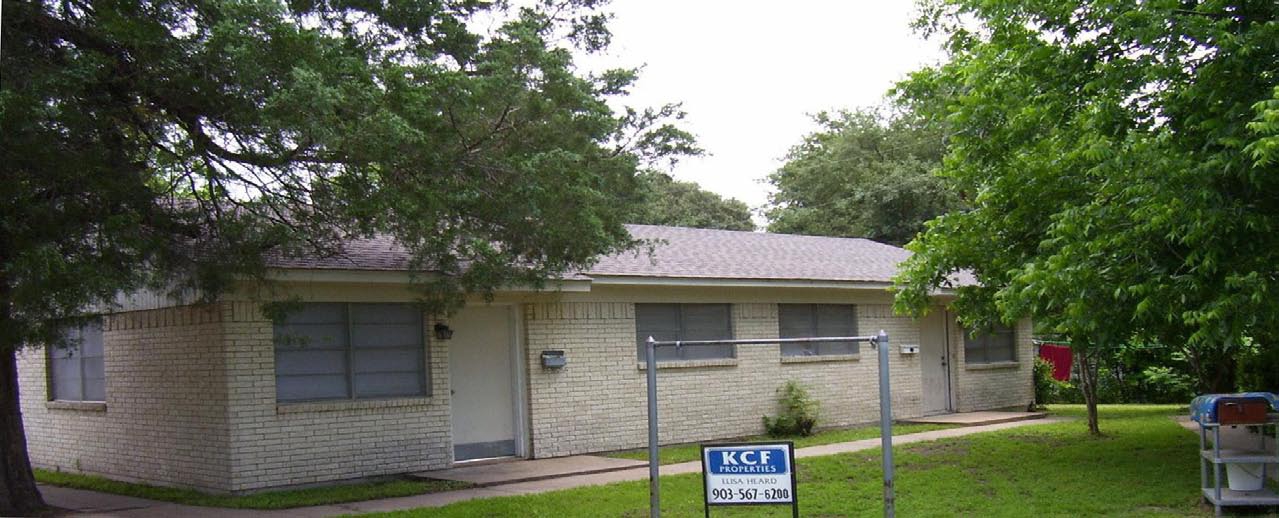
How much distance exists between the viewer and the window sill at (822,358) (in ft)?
63.3

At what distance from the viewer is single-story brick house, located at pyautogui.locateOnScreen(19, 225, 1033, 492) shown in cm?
1335

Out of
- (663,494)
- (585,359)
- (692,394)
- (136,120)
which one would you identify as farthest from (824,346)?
(136,120)

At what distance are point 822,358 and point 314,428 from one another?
30.1 ft

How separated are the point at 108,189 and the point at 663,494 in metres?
6.01

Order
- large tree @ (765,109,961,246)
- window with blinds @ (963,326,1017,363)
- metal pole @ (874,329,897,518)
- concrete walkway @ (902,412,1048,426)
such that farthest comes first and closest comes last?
large tree @ (765,109,961,246) → window with blinds @ (963,326,1017,363) → concrete walkway @ (902,412,1048,426) → metal pole @ (874,329,897,518)

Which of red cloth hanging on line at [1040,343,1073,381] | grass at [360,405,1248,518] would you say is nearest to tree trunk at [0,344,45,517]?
grass at [360,405,1248,518]

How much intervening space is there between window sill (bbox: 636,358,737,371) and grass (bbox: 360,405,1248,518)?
3.25m

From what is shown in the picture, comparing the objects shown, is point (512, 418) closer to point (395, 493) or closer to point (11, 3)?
point (395, 493)

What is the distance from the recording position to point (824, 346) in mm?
20172

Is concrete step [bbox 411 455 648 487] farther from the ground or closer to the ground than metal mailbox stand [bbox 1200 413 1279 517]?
closer to the ground

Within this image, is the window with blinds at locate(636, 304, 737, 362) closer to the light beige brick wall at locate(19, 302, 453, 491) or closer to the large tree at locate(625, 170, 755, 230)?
the light beige brick wall at locate(19, 302, 453, 491)

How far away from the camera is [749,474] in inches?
355

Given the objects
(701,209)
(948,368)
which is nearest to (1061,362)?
(948,368)

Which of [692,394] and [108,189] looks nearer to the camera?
[108,189]
